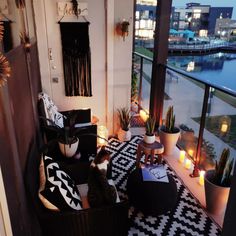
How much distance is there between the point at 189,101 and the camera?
398 cm

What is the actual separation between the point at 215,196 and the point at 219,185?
11 cm

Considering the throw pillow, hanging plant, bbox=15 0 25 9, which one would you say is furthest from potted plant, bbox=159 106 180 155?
hanging plant, bbox=15 0 25 9

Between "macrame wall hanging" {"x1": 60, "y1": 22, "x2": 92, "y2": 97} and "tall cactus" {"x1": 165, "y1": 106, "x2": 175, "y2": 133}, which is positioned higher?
"macrame wall hanging" {"x1": 60, "y1": 22, "x2": 92, "y2": 97}

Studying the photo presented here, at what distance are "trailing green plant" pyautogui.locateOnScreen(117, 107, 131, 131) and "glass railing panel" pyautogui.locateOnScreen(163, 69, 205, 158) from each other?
69 cm

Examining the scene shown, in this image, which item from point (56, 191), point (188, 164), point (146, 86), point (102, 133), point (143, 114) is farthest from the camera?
point (146, 86)

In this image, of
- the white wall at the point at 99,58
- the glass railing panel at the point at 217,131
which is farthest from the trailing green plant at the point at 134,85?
the glass railing panel at the point at 217,131

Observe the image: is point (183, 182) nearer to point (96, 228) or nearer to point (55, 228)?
point (96, 228)

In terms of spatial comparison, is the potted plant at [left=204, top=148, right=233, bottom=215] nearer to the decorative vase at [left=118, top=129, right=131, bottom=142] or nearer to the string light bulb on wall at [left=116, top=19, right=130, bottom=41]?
the decorative vase at [left=118, top=129, right=131, bottom=142]

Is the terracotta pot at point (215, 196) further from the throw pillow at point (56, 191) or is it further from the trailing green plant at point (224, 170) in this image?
the throw pillow at point (56, 191)

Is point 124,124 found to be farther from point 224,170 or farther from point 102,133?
point 224,170

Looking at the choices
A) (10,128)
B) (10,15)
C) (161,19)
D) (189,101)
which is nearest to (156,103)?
(189,101)

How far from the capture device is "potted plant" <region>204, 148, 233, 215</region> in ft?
6.75

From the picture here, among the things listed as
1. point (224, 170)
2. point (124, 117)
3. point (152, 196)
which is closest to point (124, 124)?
point (124, 117)

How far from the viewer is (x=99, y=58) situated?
325 centimetres
